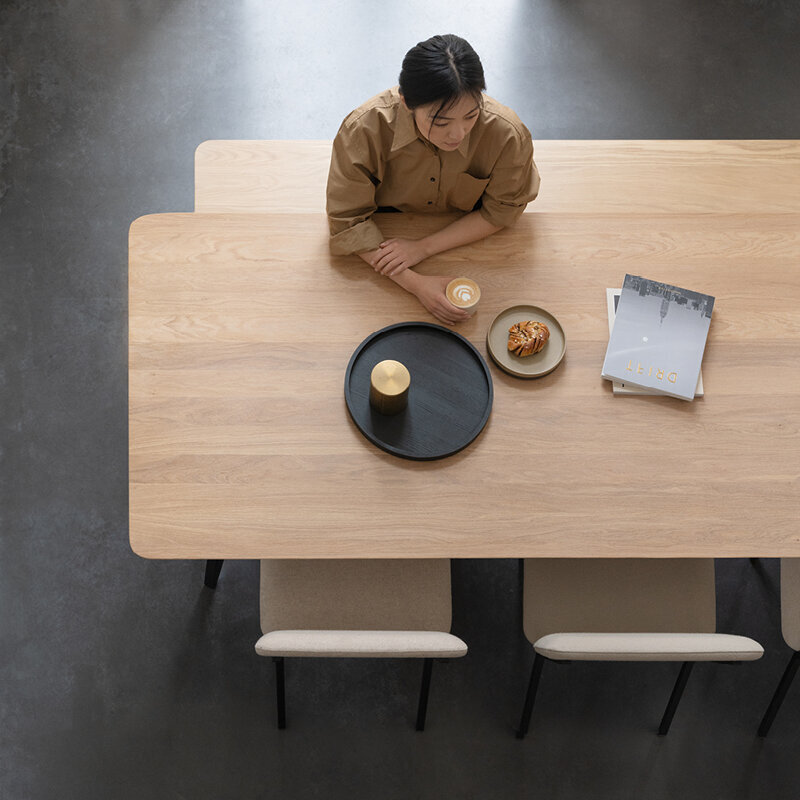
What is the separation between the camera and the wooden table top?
169cm

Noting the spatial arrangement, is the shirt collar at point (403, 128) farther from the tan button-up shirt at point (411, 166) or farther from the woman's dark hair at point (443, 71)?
the woman's dark hair at point (443, 71)

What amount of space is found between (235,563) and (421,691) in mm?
751

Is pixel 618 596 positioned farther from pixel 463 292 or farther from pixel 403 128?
pixel 403 128

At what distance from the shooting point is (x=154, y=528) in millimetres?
1677

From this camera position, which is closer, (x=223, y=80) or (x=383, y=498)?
(x=383, y=498)

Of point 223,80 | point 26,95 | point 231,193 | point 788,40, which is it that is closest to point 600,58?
point 788,40

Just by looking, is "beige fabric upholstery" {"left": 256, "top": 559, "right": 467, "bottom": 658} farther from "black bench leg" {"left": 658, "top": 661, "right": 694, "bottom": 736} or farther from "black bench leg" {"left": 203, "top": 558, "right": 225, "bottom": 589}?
"black bench leg" {"left": 658, "top": 661, "right": 694, "bottom": 736}

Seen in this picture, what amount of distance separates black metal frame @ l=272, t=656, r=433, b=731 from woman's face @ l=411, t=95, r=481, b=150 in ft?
4.31

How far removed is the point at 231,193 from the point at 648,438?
1.36 meters

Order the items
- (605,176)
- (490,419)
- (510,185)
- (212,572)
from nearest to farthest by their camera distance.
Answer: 1. (490,419)
2. (510,185)
3. (605,176)
4. (212,572)

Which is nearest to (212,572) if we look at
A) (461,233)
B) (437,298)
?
(437,298)

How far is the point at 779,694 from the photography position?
2.20 m

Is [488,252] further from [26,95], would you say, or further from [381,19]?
[26,95]

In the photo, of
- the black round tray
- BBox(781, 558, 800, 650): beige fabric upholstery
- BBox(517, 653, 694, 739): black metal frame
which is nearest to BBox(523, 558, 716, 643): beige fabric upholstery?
BBox(517, 653, 694, 739): black metal frame
